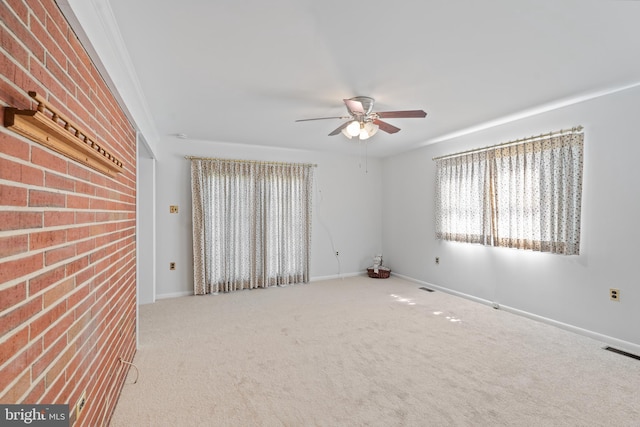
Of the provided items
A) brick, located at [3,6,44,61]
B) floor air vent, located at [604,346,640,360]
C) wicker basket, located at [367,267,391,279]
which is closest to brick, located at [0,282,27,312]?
brick, located at [3,6,44,61]

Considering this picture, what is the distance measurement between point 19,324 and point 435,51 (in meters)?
2.63

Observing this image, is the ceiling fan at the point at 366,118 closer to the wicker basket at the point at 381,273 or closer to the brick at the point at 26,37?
the brick at the point at 26,37

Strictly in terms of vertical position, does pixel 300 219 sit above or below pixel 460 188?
below

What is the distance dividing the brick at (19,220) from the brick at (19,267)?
10 cm

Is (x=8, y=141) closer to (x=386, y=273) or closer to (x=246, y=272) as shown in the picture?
(x=246, y=272)

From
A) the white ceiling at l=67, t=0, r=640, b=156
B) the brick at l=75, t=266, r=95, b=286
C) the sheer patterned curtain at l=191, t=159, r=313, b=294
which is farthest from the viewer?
the sheer patterned curtain at l=191, t=159, r=313, b=294

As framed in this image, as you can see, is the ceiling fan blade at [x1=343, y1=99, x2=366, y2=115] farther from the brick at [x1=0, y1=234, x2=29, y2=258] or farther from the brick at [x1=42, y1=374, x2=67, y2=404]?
the brick at [x1=42, y1=374, x2=67, y2=404]

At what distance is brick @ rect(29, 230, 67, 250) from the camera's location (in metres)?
1.02

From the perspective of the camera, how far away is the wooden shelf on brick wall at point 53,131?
86 cm

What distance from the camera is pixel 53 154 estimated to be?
1168mm

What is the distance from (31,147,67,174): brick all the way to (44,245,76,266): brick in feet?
1.03

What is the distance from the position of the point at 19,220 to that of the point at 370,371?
7.82 feet

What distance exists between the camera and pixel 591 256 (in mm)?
3123

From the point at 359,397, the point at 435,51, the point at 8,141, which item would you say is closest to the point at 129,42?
the point at 8,141
